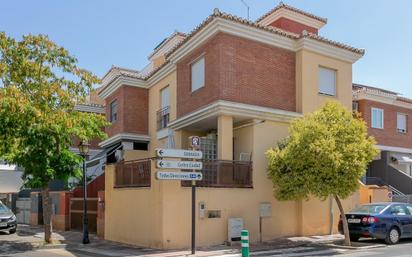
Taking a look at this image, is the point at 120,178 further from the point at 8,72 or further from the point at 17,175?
the point at 17,175

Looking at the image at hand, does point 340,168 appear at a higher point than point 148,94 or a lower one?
lower

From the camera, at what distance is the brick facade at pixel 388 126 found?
31472 millimetres

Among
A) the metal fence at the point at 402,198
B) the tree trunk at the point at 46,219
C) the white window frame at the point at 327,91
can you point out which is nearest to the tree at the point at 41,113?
the tree trunk at the point at 46,219

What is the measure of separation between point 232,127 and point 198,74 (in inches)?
109

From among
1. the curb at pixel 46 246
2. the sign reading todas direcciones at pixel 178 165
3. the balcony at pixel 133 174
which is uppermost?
the sign reading todas direcciones at pixel 178 165

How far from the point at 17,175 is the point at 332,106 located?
27.9 metres

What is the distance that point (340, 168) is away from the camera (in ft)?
51.5

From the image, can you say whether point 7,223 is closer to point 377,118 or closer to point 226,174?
point 226,174

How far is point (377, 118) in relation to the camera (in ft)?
105

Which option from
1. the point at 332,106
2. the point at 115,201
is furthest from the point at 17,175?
the point at 332,106

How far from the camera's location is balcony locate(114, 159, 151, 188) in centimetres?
1681

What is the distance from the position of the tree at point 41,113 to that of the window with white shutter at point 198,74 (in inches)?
164

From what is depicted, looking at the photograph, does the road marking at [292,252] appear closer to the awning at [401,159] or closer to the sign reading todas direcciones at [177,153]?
the sign reading todas direcciones at [177,153]

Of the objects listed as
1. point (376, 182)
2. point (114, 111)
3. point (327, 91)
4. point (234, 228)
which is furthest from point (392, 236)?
point (114, 111)
